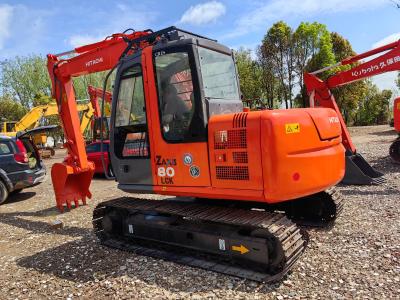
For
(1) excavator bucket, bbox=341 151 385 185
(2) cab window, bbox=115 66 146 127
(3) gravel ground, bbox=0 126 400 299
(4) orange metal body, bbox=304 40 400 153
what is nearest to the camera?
(3) gravel ground, bbox=0 126 400 299

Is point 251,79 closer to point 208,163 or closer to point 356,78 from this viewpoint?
point 356,78

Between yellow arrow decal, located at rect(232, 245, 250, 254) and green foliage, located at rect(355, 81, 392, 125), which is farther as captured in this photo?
green foliage, located at rect(355, 81, 392, 125)

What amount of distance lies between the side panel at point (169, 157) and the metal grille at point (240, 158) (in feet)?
1.30

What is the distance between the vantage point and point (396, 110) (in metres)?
12.4

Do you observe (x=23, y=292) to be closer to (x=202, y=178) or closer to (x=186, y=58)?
(x=202, y=178)

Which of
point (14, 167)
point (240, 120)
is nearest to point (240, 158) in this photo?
point (240, 120)

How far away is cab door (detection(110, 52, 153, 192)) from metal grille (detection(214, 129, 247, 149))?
1138mm

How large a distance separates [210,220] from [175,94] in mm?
1644

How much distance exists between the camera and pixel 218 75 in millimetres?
5082

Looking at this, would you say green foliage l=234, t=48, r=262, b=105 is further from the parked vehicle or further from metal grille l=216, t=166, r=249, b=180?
metal grille l=216, t=166, r=249, b=180

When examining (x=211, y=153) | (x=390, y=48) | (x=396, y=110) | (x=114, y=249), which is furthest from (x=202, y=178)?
(x=396, y=110)

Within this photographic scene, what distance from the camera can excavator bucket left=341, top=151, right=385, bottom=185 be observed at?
9008mm

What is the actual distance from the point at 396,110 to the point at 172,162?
10.3m

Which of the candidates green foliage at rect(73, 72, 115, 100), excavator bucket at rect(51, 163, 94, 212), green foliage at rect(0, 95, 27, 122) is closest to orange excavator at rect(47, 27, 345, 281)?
excavator bucket at rect(51, 163, 94, 212)
